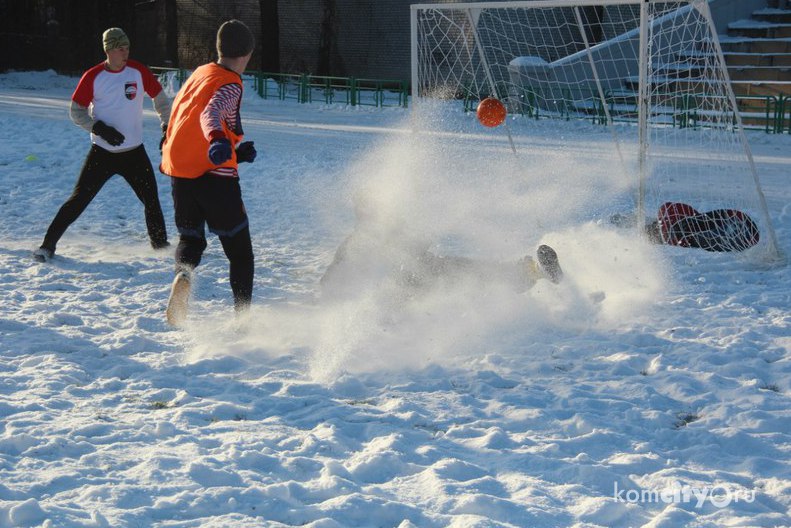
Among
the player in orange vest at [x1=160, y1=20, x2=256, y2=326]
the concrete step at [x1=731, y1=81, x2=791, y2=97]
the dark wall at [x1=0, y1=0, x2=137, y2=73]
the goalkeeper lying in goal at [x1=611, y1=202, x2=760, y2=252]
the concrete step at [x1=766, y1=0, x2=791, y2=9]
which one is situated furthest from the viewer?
the dark wall at [x1=0, y1=0, x2=137, y2=73]

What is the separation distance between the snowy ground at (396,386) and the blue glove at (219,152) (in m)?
1.06

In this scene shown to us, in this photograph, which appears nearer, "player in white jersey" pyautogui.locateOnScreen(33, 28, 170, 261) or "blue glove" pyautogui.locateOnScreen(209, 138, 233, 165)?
"blue glove" pyautogui.locateOnScreen(209, 138, 233, 165)

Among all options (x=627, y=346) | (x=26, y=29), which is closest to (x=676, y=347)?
(x=627, y=346)

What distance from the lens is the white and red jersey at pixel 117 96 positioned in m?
7.04

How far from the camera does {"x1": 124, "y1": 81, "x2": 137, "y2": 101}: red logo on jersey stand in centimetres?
711

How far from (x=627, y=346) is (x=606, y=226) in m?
3.13

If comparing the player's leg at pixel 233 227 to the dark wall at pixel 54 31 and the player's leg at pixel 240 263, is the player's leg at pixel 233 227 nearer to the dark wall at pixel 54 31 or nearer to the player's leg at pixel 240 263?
the player's leg at pixel 240 263

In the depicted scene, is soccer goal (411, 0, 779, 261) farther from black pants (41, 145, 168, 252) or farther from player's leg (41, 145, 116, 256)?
player's leg (41, 145, 116, 256)

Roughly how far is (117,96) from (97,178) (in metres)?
0.64

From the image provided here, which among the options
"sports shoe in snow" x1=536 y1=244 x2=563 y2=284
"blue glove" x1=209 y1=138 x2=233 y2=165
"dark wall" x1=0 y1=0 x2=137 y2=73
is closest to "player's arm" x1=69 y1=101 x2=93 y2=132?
"blue glove" x1=209 y1=138 x2=233 y2=165

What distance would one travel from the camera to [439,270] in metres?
6.03

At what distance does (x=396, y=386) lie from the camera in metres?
4.70

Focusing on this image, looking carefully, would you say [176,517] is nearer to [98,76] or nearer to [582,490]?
[582,490]

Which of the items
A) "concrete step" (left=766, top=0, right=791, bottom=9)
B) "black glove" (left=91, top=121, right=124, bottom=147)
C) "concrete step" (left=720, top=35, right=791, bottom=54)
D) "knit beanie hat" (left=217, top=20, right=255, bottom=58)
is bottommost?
"black glove" (left=91, top=121, right=124, bottom=147)
